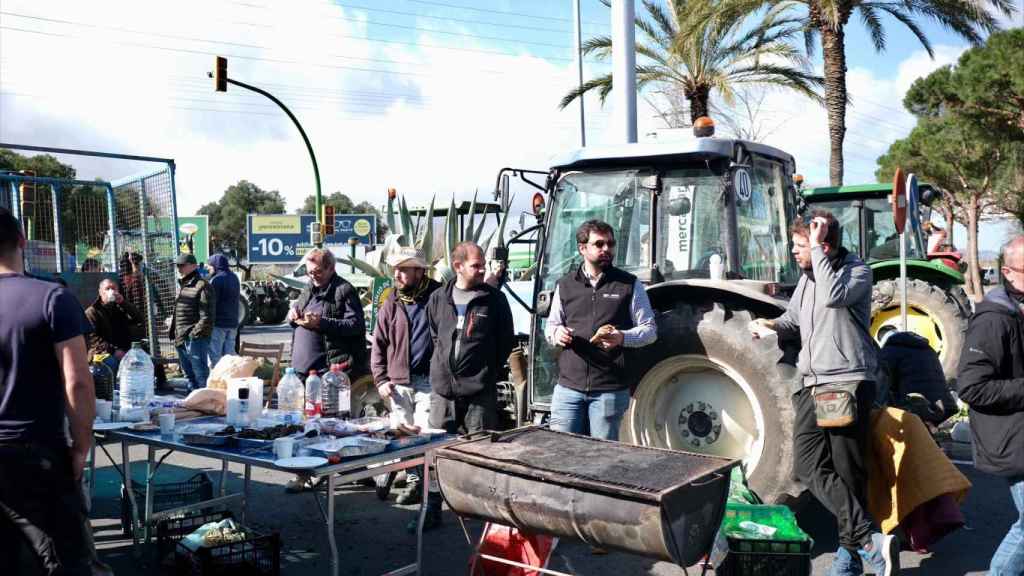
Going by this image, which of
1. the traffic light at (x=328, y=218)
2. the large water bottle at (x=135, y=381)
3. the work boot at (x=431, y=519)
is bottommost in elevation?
the work boot at (x=431, y=519)

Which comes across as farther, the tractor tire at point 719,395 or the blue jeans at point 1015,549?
the tractor tire at point 719,395

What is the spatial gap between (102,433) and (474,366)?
2.15 metres

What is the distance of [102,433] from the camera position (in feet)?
16.0

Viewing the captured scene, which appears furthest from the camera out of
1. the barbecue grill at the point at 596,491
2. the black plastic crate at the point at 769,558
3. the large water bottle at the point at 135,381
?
the large water bottle at the point at 135,381

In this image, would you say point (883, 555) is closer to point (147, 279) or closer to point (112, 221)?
point (147, 279)

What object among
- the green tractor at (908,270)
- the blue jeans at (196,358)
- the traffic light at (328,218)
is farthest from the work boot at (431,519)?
the traffic light at (328,218)

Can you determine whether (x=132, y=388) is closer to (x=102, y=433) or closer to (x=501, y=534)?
(x=102, y=433)

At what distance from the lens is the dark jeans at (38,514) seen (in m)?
3.29

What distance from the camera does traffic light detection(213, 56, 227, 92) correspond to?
18359 millimetres

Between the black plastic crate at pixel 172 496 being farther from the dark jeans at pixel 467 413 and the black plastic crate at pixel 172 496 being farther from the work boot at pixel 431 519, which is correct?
the dark jeans at pixel 467 413

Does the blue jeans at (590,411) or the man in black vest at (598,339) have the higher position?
the man in black vest at (598,339)

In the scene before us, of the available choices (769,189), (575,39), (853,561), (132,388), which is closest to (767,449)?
(853,561)

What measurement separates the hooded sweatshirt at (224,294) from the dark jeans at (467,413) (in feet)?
18.1

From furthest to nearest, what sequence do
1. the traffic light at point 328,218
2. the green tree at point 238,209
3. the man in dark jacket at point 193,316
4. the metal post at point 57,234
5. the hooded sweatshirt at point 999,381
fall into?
1. the green tree at point 238,209
2. the traffic light at point 328,218
3. the man in dark jacket at point 193,316
4. the metal post at point 57,234
5. the hooded sweatshirt at point 999,381
